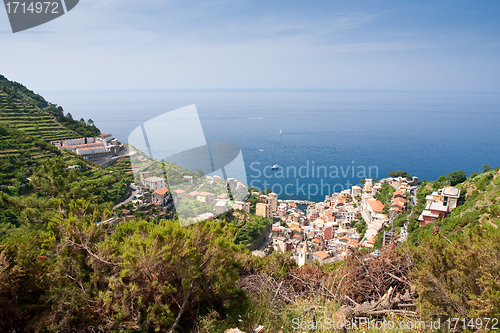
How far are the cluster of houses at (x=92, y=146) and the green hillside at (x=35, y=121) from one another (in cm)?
133

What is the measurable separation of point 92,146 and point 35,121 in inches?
242

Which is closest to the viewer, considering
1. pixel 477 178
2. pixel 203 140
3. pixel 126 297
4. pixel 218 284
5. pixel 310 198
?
pixel 126 297

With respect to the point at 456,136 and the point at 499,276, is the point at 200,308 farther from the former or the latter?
the point at 456,136

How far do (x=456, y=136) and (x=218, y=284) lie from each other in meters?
58.4

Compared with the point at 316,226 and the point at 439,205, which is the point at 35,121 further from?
the point at 439,205

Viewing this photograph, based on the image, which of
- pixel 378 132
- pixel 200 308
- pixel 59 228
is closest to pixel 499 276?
pixel 200 308

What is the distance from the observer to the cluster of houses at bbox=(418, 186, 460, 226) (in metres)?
11.8

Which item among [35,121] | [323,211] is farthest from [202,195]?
[35,121]

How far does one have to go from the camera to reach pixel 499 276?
6.56ft

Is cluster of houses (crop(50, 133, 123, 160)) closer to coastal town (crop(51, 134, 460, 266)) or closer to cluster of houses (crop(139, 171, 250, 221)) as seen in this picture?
coastal town (crop(51, 134, 460, 266))

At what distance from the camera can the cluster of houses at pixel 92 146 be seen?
18172mm

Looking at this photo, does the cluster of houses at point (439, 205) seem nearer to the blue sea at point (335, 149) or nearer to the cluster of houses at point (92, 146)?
the blue sea at point (335, 149)

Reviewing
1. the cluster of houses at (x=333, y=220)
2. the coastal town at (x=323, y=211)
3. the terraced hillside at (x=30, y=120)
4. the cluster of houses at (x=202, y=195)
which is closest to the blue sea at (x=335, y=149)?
the coastal town at (x=323, y=211)

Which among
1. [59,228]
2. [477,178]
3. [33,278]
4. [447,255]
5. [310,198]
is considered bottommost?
[310,198]
